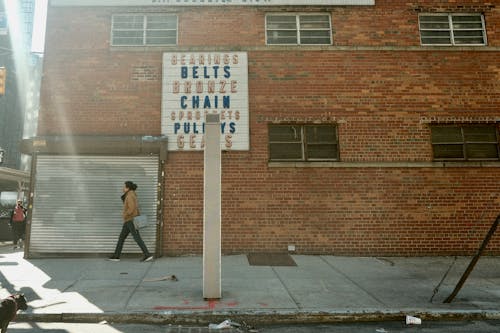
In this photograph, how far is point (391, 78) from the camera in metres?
9.81

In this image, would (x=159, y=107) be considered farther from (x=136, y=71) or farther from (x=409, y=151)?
(x=409, y=151)

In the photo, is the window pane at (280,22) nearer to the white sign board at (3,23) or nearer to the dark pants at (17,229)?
the white sign board at (3,23)

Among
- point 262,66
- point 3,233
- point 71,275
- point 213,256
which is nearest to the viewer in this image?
point 213,256

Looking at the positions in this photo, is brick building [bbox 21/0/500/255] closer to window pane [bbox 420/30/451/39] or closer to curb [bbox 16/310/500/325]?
window pane [bbox 420/30/451/39]

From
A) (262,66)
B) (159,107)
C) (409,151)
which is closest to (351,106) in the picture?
(409,151)

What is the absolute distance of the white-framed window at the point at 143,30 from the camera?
10.0 meters

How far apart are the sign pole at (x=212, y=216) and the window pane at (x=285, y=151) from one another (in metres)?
4.10

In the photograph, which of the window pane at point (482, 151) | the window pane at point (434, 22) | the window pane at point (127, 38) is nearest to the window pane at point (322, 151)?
the window pane at point (482, 151)

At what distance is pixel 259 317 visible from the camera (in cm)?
466

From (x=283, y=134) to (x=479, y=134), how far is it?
5753mm

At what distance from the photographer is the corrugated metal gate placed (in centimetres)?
884

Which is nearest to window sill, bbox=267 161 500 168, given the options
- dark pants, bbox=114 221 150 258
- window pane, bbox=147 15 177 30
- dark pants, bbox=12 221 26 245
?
dark pants, bbox=114 221 150 258

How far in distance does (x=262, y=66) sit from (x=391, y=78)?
3.81 metres

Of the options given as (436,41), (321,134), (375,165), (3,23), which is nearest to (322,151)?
(321,134)
